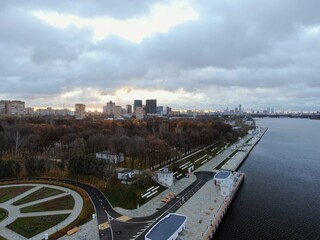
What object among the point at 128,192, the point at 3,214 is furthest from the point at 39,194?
the point at 128,192

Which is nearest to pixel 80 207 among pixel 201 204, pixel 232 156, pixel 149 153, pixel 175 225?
pixel 175 225

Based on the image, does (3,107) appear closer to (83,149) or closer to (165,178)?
(83,149)

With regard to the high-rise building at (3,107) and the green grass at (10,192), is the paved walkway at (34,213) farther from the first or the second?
the high-rise building at (3,107)

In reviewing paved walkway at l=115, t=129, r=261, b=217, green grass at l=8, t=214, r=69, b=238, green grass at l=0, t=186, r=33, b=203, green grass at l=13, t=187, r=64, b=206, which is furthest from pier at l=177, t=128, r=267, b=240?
green grass at l=0, t=186, r=33, b=203

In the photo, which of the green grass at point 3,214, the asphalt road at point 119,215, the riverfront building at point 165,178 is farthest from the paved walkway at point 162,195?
the green grass at point 3,214

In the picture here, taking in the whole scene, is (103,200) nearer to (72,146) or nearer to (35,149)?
(72,146)
